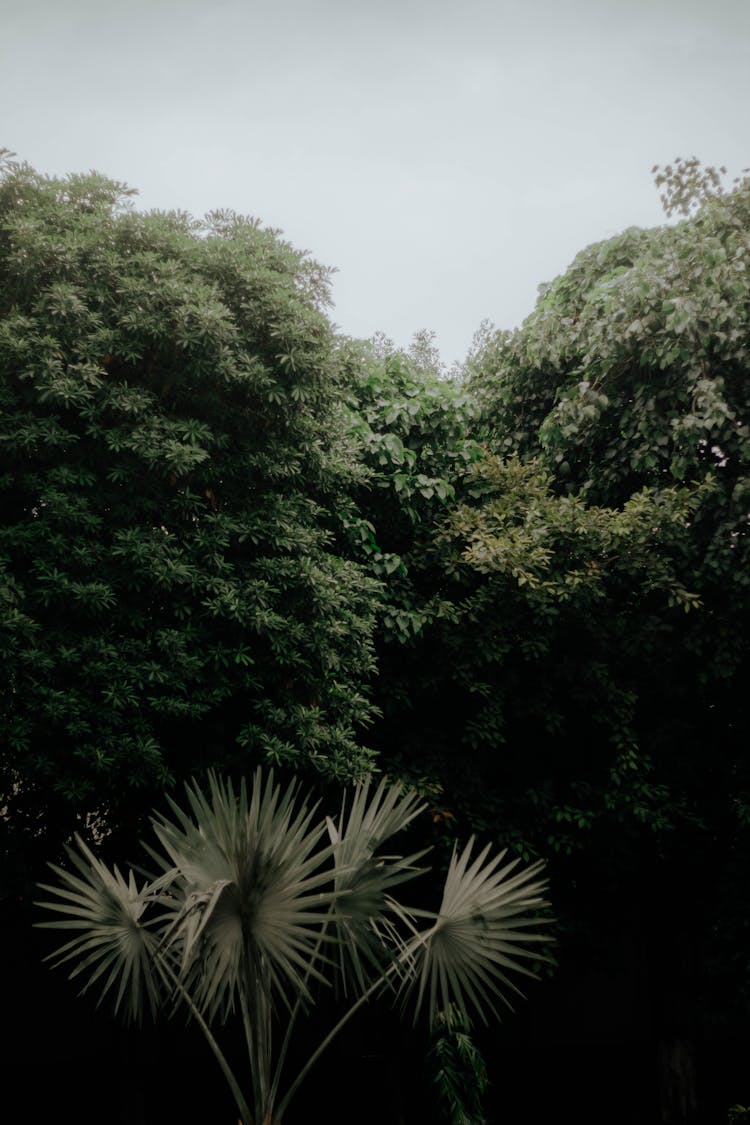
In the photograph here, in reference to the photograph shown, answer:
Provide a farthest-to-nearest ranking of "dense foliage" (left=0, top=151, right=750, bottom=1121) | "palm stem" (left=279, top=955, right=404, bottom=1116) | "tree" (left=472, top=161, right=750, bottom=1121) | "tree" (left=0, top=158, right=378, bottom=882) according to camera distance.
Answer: "tree" (left=472, top=161, right=750, bottom=1121) < "dense foliage" (left=0, top=151, right=750, bottom=1121) < "tree" (left=0, top=158, right=378, bottom=882) < "palm stem" (left=279, top=955, right=404, bottom=1116)

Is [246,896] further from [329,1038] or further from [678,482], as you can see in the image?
[678,482]

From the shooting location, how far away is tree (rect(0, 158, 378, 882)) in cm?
580

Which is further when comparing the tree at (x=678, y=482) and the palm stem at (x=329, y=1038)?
the tree at (x=678, y=482)

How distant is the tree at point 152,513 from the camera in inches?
229

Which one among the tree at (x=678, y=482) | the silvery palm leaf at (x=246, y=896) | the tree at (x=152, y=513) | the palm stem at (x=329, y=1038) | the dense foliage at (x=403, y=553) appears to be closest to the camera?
the silvery palm leaf at (x=246, y=896)

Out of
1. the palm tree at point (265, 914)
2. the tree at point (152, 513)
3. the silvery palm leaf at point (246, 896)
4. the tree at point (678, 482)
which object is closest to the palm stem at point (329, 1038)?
the palm tree at point (265, 914)

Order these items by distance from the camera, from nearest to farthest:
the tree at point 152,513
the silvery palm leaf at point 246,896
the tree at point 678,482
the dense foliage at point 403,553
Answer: the silvery palm leaf at point 246,896 < the tree at point 152,513 < the dense foliage at point 403,553 < the tree at point 678,482

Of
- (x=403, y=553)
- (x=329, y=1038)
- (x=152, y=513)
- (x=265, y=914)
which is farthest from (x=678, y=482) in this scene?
(x=265, y=914)

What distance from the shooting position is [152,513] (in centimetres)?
626

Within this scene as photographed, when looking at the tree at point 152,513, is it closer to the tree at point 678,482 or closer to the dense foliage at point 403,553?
the dense foliage at point 403,553

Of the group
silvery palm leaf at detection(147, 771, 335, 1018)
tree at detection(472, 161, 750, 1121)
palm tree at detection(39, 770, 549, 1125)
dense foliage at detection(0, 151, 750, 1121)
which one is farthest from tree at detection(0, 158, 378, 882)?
tree at detection(472, 161, 750, 1121)

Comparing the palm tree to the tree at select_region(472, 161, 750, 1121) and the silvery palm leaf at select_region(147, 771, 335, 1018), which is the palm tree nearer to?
the silvery palm leaf at select_region(147, 771, 335, 1018)

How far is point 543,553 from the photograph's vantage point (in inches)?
309

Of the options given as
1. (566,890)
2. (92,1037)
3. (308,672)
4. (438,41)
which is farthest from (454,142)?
(92,1037)
